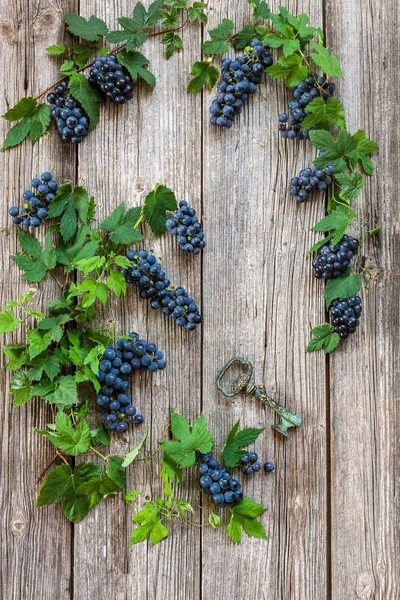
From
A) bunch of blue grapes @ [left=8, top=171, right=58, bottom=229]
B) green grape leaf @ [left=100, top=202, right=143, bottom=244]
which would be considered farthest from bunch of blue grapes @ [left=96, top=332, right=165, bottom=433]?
bunch of blue grapes @ [left=8, top=171, right=58, bottom=229]

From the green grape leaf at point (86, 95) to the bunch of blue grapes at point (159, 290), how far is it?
324 mm

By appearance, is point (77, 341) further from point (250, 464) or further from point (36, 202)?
point (250, 464)

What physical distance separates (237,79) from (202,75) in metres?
0.08

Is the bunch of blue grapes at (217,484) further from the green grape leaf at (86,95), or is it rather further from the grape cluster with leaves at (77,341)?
the green grape leaf at (86,95)

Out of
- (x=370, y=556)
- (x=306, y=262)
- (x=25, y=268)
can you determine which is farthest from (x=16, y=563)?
(x=306, y=262)

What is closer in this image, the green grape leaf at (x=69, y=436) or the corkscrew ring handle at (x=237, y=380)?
the green grape leaf at (x=69, y=436)

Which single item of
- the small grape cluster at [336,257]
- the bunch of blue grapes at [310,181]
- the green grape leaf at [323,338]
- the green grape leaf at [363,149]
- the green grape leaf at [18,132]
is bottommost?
the green grape leaf at [323,338]

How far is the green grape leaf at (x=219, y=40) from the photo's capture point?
141cm

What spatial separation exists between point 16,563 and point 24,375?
0.43 metres

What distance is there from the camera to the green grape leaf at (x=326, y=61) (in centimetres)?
134

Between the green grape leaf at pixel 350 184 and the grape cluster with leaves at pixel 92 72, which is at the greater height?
the grape cluster with leaves at pixel 92 72

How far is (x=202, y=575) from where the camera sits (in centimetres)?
140

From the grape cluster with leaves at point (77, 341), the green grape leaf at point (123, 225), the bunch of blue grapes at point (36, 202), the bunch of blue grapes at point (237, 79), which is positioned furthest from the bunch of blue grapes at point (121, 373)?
the bunch of blue grapes at point (237, 79)

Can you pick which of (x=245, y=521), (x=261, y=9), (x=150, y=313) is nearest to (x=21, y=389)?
(x=150, y=313)
